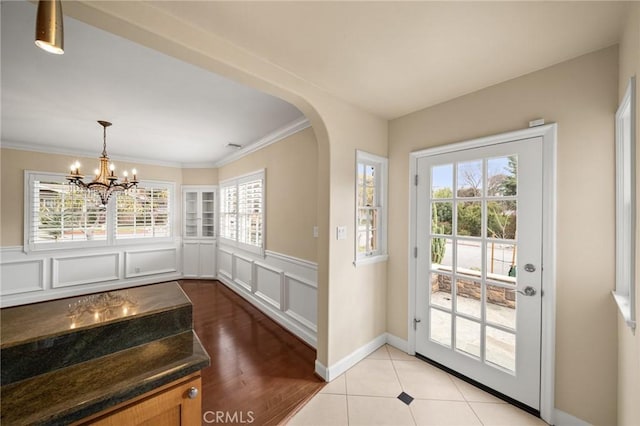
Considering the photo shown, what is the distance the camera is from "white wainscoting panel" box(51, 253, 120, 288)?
13.8 feet

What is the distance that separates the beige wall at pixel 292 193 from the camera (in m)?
2.78

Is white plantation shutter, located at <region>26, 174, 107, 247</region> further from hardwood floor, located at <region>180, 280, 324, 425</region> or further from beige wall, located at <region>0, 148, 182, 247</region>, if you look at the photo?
hardwood floor, located at <region>180, 280, 324, 425</region>

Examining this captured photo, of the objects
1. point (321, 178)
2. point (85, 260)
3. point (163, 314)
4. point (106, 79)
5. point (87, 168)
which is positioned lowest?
point (85, 260)

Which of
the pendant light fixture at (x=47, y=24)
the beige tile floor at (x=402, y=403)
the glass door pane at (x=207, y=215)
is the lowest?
the beige tile floor at (x=402, y=403)

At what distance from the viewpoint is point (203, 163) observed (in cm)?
536

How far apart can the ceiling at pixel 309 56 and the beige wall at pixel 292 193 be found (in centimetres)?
41

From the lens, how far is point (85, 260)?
14.6ft

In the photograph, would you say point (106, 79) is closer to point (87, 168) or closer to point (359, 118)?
point (359, 118)

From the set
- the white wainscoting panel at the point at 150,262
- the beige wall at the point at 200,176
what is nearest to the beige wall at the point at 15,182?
the white wainscoting panel at the point at 150,262

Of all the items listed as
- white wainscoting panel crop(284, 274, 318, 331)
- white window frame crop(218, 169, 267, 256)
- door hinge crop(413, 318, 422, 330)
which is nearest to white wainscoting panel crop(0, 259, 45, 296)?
white window frame crop(218, 169, 267, 256)

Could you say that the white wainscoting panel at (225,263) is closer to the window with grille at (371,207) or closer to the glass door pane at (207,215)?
the glass door pane at (207,215)

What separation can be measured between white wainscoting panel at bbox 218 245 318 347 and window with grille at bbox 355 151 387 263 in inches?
24.4

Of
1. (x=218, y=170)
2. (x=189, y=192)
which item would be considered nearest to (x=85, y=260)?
(x=189, y=192)

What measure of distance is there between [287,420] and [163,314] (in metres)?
1.26
